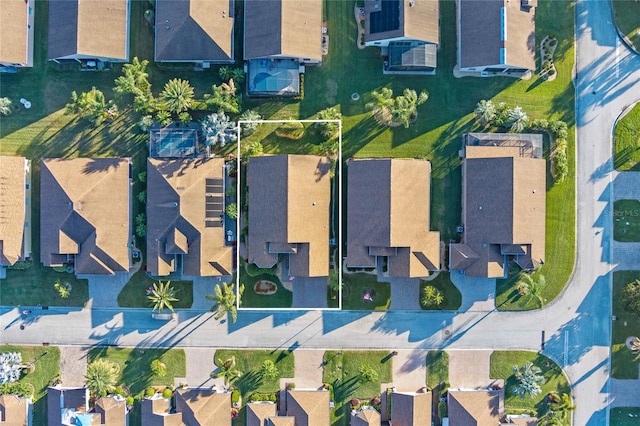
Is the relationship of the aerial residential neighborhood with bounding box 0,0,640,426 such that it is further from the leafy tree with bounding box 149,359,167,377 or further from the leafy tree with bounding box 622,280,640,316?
the leafy tree with bounding box 622,280,640,316

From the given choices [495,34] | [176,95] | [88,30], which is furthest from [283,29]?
[495,34]

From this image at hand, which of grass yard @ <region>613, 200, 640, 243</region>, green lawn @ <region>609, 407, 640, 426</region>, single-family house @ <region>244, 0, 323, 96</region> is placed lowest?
green lawn @ <region>609, 407, 640, 426</region>

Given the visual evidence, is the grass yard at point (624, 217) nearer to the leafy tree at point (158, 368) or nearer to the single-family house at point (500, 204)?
the single-family house at point (500, 204)

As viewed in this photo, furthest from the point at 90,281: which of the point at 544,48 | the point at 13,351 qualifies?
the point at 544,48

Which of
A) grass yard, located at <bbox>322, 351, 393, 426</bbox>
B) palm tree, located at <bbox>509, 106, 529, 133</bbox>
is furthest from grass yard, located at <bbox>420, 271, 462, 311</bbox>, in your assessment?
palm tree, located at <bbox>509, 106, 529, 133</bbox>

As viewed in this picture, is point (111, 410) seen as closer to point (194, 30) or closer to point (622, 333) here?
point (194, 30)

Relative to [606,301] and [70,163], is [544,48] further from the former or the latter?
[70,163]
